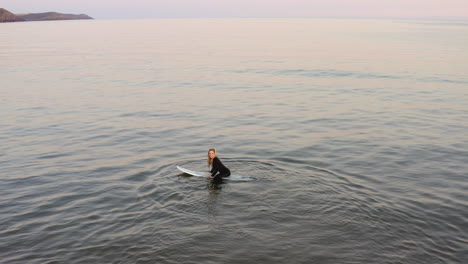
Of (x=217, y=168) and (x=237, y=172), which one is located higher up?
(x=217, y=168)

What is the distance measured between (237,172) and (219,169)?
194cm

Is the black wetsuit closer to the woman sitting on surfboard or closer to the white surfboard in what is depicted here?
the woman sitting on surfboard

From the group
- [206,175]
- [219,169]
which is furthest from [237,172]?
[219,169]

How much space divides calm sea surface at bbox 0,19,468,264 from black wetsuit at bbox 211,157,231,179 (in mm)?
634

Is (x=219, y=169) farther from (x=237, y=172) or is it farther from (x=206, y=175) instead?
(x=237, y=172)

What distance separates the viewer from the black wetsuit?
1877 centimetres

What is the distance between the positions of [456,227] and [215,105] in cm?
2432

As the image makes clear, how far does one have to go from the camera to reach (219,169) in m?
18.8

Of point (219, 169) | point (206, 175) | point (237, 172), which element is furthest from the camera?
point (237, 172)

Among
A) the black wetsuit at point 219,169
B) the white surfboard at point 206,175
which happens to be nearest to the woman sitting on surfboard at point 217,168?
the black wetsuit at point 219,169

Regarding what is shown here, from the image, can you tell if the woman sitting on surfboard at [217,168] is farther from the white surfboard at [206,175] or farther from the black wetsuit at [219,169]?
the white surfboard at [206,175]

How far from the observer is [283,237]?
14.2 meters

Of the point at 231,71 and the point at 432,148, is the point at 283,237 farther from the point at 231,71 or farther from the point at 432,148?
the point at 231,71

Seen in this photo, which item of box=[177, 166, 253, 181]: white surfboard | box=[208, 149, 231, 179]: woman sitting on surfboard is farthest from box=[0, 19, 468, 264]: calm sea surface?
box=[208, 149, 231, 179]: woman sitting on surfboard
